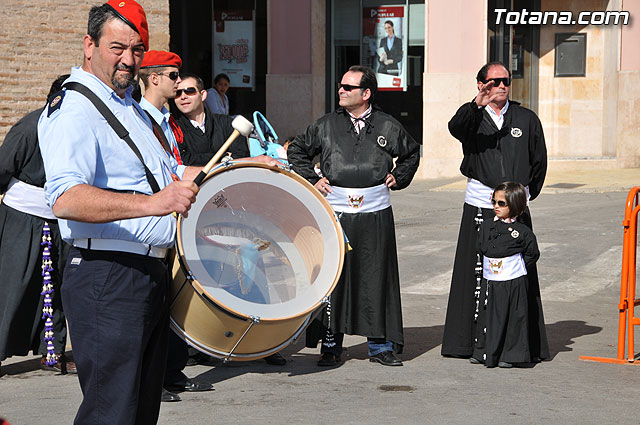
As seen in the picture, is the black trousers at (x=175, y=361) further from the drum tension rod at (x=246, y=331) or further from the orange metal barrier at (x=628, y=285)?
the orange metal barrier at (x=628, y=285)

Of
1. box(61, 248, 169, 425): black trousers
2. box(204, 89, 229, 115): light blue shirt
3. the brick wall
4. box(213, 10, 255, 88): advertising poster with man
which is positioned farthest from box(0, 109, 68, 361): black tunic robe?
box(213, 10, 255, 88): advertising poster with man

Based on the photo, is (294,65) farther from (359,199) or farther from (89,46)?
(89,46)

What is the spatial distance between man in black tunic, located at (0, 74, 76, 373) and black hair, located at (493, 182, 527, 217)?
9.84 feet

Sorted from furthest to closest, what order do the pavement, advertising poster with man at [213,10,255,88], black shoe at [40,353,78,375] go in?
advertising poster with man at [213,10,255,88], black shoe at [40,353,78,375], the pavement

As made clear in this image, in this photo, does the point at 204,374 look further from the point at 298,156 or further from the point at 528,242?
the point at 528,242

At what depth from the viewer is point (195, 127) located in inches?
300

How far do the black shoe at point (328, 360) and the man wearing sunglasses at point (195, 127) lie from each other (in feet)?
5.16

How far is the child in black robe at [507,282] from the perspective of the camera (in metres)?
7.30

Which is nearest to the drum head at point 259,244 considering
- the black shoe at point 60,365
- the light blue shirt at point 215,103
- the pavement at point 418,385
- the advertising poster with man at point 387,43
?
the pavement at point 418,385

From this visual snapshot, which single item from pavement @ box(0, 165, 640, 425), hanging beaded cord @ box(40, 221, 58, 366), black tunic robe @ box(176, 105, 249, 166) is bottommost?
pavement @ box(0, 165, 640, 425)

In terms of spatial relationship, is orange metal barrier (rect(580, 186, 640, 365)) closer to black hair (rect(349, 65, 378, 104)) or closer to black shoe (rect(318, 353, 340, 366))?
black shoe (rect(318, 353, 340, 366))

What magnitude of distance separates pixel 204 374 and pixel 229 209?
219cm

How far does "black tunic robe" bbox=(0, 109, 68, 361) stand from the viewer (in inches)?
267

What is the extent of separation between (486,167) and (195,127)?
2.10m
